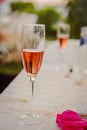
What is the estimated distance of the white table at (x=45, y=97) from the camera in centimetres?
82

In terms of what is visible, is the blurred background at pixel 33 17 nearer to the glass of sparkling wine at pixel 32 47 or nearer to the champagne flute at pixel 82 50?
the champagne flute at pixel 82 50

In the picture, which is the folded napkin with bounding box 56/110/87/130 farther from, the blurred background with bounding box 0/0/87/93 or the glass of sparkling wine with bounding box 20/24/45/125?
the blurred background with bounding box 0/0/87/93

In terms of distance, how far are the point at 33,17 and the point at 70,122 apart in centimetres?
495

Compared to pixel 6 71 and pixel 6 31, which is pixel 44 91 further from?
pixel 6 31

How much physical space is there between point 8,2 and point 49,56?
4092 mm

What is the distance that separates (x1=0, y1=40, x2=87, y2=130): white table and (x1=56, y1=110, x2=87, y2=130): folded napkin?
2cm

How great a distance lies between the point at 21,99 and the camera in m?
1.02

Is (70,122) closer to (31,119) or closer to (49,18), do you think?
(31,119)

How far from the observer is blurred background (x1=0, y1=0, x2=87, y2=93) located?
486 centimetres

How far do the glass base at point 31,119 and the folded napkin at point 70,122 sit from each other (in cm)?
6

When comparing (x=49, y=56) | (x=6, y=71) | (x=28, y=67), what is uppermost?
(x=28, y=67)

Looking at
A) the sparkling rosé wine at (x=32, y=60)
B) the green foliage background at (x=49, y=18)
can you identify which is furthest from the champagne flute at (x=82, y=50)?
the green foliage background at (x=49, y=18)

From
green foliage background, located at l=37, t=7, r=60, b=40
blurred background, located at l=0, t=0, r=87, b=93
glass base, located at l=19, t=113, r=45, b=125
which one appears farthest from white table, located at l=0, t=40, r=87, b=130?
green foliage background, located at l=37, t=7, r=60, b=40

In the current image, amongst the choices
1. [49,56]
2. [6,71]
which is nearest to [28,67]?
[49,56]
